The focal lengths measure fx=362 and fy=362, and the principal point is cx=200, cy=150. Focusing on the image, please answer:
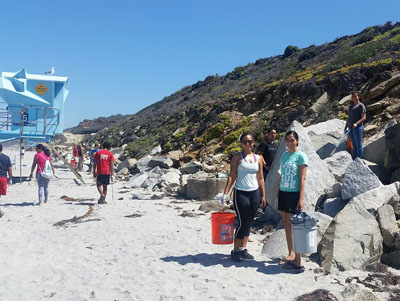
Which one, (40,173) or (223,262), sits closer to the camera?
(223,262)

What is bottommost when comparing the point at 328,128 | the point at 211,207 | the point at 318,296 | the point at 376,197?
the point at 318,296

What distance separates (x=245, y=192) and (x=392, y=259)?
2082mm

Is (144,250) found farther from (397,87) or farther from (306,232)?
(397,87)

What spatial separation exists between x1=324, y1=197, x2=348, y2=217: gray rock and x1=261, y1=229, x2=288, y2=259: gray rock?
0.93 metres

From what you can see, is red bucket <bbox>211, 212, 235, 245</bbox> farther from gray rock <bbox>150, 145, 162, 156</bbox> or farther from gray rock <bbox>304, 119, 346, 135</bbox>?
gray rock <bbox>150, 145, 162, 156</bbox>

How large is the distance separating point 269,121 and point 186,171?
5336 millimetres

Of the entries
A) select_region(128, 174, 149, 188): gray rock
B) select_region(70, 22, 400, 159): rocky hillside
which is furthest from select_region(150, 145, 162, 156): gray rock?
select_region(128, 174, 149, 188): gray rock

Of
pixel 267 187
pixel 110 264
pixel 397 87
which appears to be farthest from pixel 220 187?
pixel 397 87

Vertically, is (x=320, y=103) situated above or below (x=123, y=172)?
above

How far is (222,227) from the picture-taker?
5109 mm

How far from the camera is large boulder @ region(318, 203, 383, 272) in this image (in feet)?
15.0

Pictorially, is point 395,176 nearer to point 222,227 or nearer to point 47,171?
point 222,227

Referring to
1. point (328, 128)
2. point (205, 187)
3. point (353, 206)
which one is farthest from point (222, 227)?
point (328, 128)

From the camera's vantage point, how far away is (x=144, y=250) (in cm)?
571
